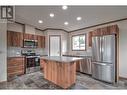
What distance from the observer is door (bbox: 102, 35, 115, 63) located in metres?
3.77

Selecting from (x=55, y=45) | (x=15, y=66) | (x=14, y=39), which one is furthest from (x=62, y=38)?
(x=15, y=66)

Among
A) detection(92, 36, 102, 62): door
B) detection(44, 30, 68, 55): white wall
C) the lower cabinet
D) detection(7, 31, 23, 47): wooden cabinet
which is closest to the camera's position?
detection(92, 36, 102, 62): door

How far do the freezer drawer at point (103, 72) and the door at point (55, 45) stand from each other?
300 centimetres

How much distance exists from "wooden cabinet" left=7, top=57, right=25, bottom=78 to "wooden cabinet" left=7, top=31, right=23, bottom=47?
691mm

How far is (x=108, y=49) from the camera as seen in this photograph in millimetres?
3877

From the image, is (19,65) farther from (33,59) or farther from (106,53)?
(106,53)

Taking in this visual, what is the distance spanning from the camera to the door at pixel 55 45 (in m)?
6.75

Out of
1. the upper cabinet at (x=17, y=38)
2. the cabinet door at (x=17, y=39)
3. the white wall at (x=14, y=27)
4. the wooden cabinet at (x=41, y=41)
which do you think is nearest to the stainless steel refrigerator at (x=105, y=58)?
the wooden cabinet at (x=41, y=41)

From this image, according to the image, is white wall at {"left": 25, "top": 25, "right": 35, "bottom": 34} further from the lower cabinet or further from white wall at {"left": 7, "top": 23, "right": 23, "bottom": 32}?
the lower cabinet

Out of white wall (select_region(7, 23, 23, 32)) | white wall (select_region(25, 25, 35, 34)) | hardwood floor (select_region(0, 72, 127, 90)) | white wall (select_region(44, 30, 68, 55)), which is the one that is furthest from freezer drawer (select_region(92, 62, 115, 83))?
white wall (select_region(7, 23, 23, 32))

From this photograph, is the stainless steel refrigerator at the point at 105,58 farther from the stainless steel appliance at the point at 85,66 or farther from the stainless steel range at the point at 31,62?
the stainless steel range at the point at 31,62

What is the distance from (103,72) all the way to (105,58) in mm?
534

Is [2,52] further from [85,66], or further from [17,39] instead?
[85,66]

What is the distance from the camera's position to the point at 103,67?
13.0 feet
